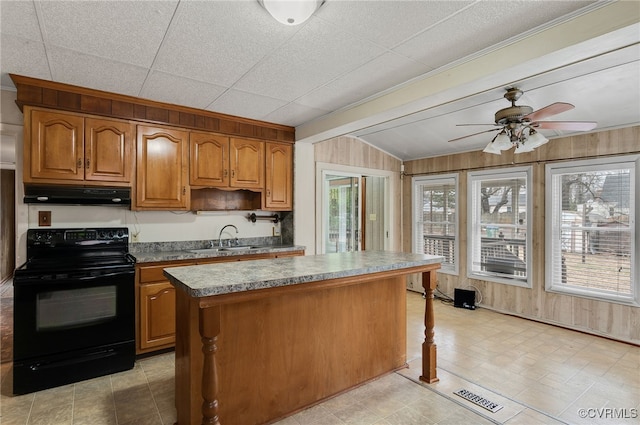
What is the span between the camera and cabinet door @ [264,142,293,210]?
4207 mm

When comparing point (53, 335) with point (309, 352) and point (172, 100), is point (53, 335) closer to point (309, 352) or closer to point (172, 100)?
point (309, 352)

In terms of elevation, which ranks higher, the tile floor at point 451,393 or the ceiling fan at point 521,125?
the ceiling fan at point 521,125

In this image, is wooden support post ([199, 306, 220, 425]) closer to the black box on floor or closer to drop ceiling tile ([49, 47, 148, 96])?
drop ceiling tile ([49, 47, 148, 96])

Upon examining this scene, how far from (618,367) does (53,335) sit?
486cm

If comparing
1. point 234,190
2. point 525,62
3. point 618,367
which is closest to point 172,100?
point 234,190

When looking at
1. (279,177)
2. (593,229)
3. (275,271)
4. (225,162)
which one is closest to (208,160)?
(225,162)

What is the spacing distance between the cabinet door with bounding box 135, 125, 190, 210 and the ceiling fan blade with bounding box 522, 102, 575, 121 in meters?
3.27

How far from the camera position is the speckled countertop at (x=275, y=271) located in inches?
66.6

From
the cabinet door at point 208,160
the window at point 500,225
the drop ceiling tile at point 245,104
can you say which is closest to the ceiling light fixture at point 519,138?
the window at point 500,225

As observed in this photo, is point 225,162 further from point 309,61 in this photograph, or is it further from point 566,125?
point 566,125

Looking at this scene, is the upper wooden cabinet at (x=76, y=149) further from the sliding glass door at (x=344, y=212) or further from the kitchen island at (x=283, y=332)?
the sliding glass door at (x=344, y=212)

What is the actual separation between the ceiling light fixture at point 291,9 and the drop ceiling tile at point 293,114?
163 cm

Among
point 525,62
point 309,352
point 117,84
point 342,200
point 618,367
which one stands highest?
point 117,84

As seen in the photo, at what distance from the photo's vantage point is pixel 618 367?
3016 millimetres
